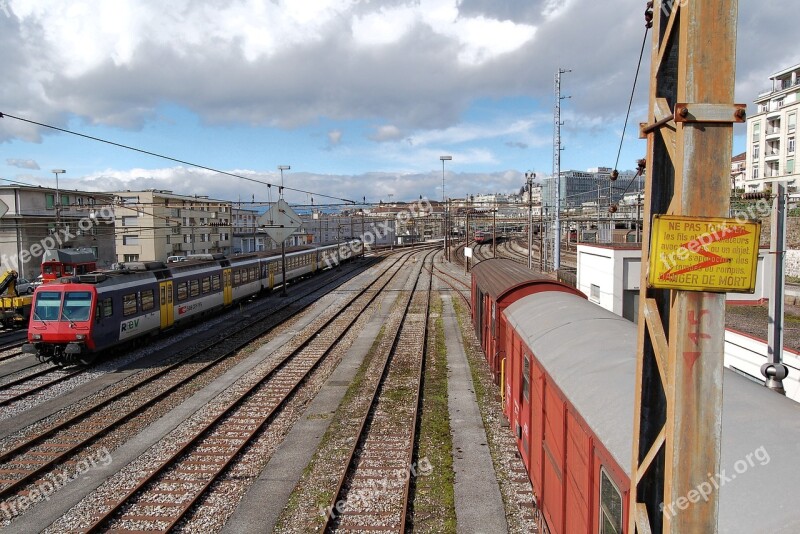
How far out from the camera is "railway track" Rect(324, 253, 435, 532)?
8.20 m

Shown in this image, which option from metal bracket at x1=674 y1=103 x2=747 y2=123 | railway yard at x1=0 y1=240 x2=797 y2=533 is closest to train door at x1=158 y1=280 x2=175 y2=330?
railway yard at x1=0 y1=240 x2=797 y2=533

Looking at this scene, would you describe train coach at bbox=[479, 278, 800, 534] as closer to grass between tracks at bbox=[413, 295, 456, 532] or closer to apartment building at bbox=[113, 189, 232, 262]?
grass between tracks at bbox=[413, 295, 456, 532]

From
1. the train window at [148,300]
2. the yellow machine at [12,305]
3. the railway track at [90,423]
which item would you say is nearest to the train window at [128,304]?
the train window at [148,300]

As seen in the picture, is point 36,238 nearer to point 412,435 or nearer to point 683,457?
point 412,435

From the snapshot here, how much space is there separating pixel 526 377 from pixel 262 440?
235 inches

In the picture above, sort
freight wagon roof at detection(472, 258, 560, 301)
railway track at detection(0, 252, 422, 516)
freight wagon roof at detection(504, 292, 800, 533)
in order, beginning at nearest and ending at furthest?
freight wagon roof at detection(504, 292, 800, 533), railway track at detection(0, 252, 422, 516), freight wagon roof at detection(472, 258, 560, 301)

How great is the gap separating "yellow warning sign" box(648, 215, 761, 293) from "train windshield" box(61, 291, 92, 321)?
17457 mm

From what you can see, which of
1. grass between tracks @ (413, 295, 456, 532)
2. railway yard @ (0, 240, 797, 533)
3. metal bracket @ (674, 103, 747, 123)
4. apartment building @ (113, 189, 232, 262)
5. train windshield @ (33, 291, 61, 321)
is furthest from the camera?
apartment building @ (113, 189, 232, 262)

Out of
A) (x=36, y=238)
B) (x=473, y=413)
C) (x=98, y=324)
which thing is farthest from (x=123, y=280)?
(x=36, y=238)

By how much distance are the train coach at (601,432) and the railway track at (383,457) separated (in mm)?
2265

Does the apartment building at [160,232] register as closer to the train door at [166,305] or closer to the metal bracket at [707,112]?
the train door at [166,305]

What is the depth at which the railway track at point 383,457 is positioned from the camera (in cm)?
820

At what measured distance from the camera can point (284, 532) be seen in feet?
25.6

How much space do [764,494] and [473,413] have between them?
32.1ft
